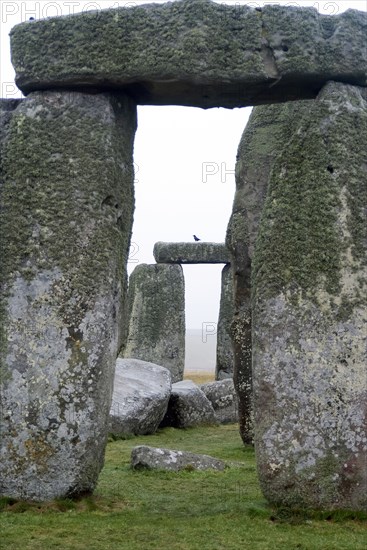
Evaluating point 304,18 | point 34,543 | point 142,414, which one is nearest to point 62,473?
point 34,543

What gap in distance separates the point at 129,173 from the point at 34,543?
2847mm

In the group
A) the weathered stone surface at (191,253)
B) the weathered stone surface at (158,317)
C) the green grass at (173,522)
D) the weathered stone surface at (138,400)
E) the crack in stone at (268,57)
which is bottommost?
the green grass at (173,522)

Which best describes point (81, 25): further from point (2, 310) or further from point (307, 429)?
point (307, 429)

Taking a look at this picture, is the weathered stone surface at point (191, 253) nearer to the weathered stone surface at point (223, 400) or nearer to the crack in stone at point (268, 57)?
the weathered stone surface at point (223, 400)

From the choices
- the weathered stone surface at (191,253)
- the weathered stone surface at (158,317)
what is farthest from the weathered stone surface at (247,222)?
the weathered stone surface at (158,317)

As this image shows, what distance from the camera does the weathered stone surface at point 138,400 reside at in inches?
423

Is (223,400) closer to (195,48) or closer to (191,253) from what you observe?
(191,253)

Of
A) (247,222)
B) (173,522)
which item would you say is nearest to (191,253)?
(247,222)

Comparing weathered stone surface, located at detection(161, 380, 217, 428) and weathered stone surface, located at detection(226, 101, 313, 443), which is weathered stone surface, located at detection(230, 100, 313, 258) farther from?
weathered stone surface, located at detection(161, 380, 217, 428)

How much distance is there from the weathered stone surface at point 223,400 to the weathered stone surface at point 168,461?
4760 millimetres

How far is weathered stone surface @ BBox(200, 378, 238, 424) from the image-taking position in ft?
43.5

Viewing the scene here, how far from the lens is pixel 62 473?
6242mm

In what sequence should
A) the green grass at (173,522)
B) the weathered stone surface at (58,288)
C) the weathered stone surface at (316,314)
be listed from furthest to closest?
the weathered stone surface at (58,288), the weathered stone surface at (316,314), the green grass at (173,522)

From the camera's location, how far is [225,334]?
18.0 meters
